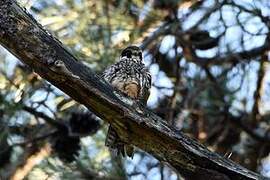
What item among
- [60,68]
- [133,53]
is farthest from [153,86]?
[60,68]

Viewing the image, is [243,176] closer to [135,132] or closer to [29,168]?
[135,132]

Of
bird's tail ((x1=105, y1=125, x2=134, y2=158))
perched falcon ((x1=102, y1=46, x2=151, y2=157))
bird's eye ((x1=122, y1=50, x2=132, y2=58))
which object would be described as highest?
bird's eye ((x1=122, y1=50, x2=132, y2=58))

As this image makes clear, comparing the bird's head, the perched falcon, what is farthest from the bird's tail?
the bird's head

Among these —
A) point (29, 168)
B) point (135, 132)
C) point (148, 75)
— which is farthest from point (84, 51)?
point (135, 132)

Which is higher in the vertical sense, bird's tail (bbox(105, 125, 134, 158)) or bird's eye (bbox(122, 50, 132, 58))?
bird's eye (bbox(122, 50, 132, 58))

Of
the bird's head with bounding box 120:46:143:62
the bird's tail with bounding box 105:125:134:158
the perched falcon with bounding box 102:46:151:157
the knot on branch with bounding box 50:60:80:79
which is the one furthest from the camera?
the bird's head with bounding box 120:46:143:62

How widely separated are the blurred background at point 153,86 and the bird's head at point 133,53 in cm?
19

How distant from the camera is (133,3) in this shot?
11.7 ft

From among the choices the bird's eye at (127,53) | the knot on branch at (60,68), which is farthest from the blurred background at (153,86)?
the knot on branch at (60,68)

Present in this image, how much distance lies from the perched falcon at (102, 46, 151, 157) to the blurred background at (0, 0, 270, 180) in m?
0.21

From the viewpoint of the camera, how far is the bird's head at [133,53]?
3143mm

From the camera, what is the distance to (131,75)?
307 centimetres

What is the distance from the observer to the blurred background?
3.34 meters

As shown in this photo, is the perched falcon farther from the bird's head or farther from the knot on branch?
the knot on branch
